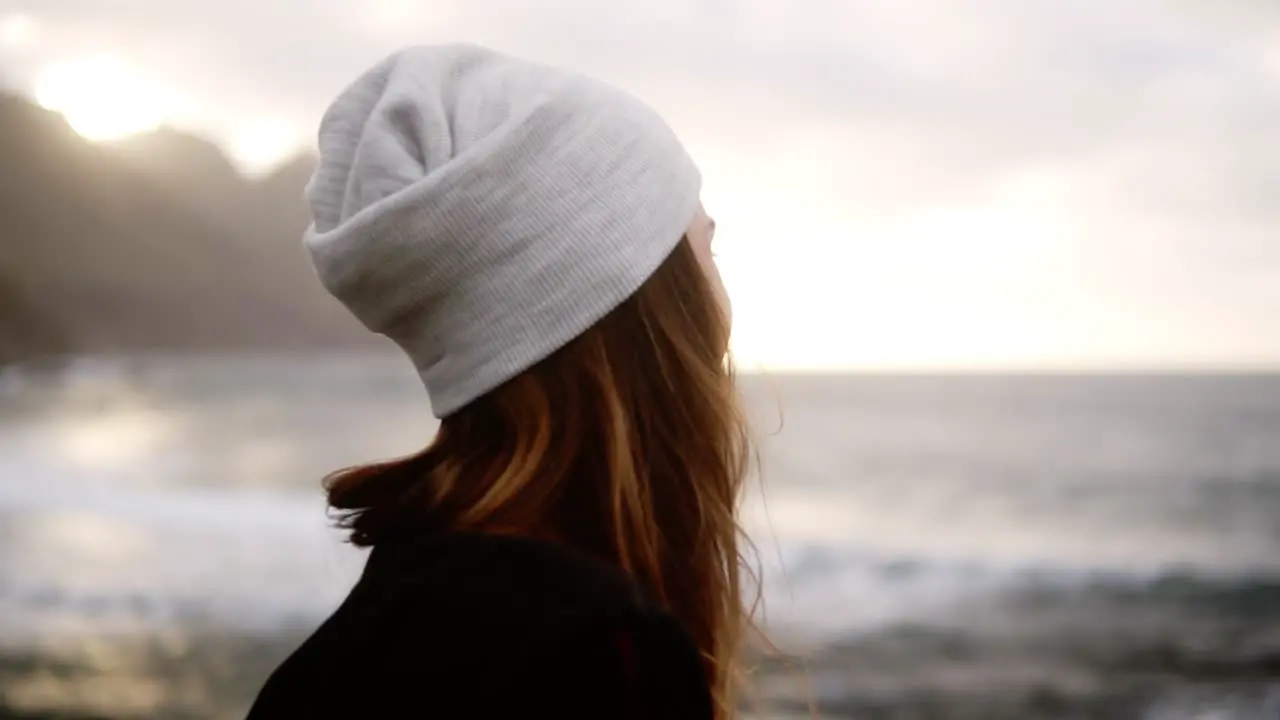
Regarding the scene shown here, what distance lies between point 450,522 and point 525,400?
Result: 143mm

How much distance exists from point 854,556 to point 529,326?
460 inches

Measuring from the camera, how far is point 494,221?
108cm

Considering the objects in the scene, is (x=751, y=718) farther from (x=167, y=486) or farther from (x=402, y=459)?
(x=167, y=486)

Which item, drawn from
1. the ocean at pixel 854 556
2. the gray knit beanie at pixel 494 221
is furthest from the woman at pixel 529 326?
the ocean at pixel 854 556

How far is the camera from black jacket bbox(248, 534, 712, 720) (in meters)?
0.81

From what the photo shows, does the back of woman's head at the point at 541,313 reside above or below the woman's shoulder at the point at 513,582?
above

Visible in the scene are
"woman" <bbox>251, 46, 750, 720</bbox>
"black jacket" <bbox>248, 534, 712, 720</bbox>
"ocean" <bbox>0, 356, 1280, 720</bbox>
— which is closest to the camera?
"black jacket" <bbox>248, 534, 712, 720</bbox>

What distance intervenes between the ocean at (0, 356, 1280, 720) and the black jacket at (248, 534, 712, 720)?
54cm

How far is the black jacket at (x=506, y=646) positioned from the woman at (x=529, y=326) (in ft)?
0.03

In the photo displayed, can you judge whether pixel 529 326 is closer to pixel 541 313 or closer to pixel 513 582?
pixel 541 313

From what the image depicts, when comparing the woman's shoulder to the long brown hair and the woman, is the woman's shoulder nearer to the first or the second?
the woman

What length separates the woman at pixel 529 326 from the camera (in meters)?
1.05

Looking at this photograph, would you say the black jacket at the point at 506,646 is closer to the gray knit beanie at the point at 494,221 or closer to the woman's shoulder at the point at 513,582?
the woman's shoulder at the point at 513,582

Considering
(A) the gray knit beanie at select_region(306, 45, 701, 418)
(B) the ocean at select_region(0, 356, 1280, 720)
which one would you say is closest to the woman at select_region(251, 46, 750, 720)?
(A) the gray knit beanie at select_region(306, 45, 701, 418)
